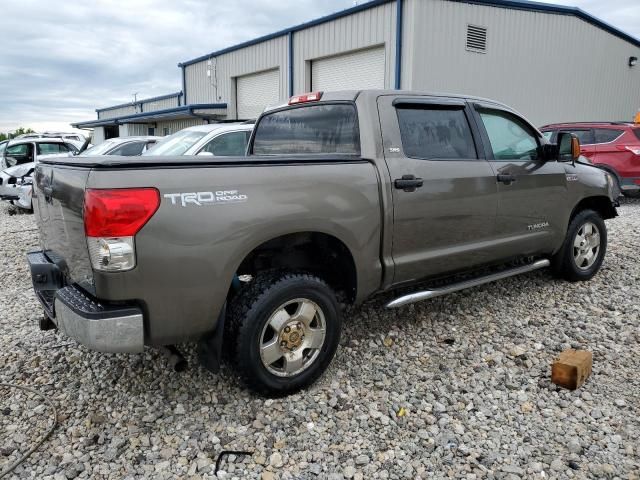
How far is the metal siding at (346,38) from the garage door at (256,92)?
1605 millimetres

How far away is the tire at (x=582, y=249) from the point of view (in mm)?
5051

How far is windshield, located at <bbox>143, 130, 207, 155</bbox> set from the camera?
7637mm

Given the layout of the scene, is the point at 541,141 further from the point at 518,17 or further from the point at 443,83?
the point at 518,17

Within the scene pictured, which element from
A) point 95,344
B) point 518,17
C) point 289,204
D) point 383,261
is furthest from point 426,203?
point 518,17

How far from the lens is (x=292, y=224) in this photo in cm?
296

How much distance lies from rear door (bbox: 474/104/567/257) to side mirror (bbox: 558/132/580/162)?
90 millimetres

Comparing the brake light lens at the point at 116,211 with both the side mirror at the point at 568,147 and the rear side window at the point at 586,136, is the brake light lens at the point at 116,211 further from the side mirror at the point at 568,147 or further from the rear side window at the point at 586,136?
the rear side window at the point at 586,136

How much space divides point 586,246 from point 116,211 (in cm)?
455

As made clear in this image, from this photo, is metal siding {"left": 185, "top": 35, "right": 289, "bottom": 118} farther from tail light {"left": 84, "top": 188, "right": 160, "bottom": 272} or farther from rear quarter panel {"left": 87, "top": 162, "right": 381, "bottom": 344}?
tail light {"left": 84, "top": 188, "right": 160, "bottom": 272}

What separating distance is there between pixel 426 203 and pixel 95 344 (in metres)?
2.23

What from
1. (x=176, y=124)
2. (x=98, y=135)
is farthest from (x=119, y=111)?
(x=176, y=124)

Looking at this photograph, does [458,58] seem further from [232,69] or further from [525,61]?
[232,69]

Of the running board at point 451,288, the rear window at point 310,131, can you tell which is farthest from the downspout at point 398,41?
the running board at point 451,288

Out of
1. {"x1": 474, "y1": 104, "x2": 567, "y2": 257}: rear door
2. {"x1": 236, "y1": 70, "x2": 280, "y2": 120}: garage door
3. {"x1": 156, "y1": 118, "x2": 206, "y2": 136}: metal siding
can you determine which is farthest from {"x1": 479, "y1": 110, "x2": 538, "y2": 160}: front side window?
{"x1": 156, "y1": 118, "x2": 206, "y2": 136}: metal siding
